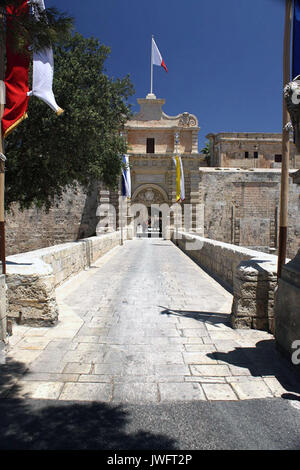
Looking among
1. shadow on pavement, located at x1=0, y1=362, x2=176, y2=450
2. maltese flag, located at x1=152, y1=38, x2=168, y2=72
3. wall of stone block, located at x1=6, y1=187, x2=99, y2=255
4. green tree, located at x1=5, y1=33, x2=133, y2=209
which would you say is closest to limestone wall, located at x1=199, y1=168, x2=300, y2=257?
maltese flag, located at x1=152, y1=38, x2=168, y2=72

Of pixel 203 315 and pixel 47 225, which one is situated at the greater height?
pixel 47 225

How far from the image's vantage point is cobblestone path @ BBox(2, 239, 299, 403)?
2.72 metres

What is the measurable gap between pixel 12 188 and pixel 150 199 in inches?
686

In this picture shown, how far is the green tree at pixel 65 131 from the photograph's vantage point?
304 inches

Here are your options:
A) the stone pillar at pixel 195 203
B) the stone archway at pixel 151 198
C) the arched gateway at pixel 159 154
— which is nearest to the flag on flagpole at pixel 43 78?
the arched gateway at pixel 159 154

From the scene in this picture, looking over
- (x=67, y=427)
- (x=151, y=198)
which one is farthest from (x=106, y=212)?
(x=67, y=427)

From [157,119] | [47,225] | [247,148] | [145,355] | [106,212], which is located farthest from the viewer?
[247,148]

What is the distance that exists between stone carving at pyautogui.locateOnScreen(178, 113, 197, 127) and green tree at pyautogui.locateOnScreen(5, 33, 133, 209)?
16265 millimetres

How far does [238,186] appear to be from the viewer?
2630cm

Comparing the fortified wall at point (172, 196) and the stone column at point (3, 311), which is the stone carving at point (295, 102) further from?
the fortified wall at point (172, 196)

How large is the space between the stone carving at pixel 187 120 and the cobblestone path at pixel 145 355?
2209 cm

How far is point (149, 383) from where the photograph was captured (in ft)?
9.34

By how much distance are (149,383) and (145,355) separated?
62 cm

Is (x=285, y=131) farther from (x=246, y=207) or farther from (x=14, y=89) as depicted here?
(x=246, y=207)
